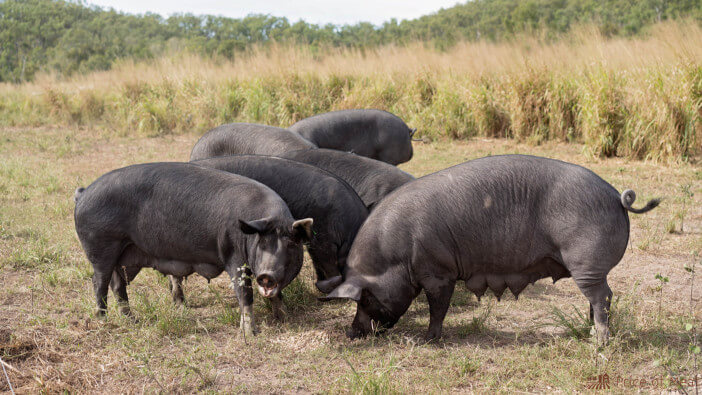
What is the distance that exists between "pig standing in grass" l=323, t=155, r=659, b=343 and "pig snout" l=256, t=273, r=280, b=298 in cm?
36

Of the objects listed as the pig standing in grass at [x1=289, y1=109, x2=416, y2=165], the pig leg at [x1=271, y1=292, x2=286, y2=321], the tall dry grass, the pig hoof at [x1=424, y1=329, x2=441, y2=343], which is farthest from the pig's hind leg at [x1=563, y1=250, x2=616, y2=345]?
the tall dry grass

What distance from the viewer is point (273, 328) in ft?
14.4

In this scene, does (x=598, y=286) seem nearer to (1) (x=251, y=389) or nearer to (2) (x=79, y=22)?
(1) (x=251, y=389)

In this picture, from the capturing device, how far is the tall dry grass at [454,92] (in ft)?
32.3

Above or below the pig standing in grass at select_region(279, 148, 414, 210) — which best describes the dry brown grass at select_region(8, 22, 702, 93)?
above

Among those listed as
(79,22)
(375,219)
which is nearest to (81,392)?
(375,219)

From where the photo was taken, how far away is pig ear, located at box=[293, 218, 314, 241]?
150 inches

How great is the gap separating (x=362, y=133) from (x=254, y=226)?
480cm

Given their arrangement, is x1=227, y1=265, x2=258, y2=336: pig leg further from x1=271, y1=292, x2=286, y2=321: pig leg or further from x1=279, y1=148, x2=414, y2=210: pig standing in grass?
x1=279, y1=148, x2=414, y2=210: pig standing in grass

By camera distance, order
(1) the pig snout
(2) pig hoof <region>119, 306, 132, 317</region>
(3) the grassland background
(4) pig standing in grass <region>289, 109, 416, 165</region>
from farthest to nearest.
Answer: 1. (4) pig standing in grass <region>289, 109, 416, 165</region>
2. (2) pig hoof <region>119, 306, 132, 317</region>
3. (1) the pig snout
4. (3) the grassland background

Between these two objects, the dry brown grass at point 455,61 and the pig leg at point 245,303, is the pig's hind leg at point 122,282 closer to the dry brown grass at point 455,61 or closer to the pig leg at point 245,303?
the pig leg at point 245,303

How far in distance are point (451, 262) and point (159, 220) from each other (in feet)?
6.76

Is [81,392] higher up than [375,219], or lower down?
lower down

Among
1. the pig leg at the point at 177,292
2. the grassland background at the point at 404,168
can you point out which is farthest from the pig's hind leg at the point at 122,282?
the pig leg at the point at 177,292
